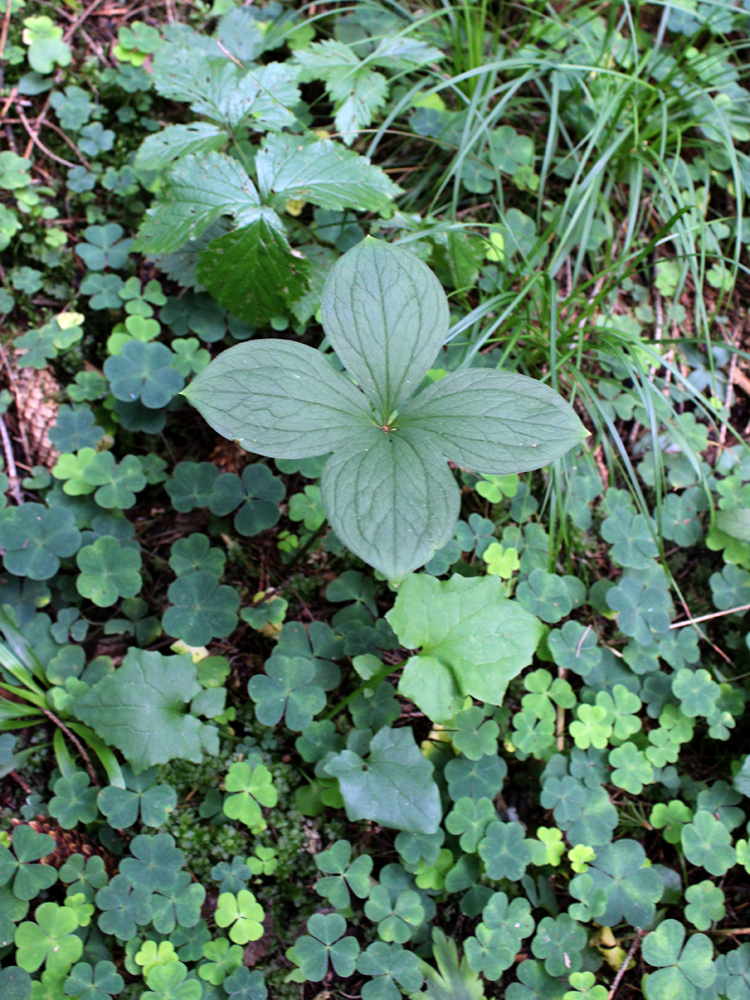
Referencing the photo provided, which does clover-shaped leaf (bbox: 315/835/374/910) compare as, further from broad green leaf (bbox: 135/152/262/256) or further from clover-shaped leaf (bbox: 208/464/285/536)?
broad green leaf (bbox: 135/152/262/256)

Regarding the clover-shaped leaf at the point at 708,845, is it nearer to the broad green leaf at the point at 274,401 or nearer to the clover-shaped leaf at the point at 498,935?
the clover-shaped leaf at the point at 498,935

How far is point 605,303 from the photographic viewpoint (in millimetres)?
2502

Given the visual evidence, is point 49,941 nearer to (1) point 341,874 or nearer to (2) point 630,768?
(1) point 341,874

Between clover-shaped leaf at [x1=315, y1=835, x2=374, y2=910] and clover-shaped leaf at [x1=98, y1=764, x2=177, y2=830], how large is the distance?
1.41ft

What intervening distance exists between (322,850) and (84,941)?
64cm

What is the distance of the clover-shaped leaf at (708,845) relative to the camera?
1.83 m

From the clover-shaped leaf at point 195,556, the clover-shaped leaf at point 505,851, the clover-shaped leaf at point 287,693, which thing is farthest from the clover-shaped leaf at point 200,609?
the clover-shaped leaf at point 505,851

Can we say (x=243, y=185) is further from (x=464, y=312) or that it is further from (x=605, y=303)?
(x=605, y=303)

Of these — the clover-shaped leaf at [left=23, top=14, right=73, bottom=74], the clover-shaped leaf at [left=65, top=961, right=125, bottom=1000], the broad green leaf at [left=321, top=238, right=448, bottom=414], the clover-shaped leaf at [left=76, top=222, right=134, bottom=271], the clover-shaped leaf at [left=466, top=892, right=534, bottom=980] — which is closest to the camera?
the broad green leaf at [left=321, top=238, right=448, bottom=414]

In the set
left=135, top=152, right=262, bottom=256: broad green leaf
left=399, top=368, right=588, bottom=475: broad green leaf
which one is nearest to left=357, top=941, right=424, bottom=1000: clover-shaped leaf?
left=399, top=368, right=588, bottom=475: broad green leaf

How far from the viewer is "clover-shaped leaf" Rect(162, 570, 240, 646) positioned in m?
1.89

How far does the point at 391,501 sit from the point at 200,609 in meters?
0.89

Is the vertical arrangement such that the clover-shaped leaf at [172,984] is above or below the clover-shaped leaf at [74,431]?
below

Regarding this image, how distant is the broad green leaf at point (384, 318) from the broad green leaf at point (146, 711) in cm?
95
